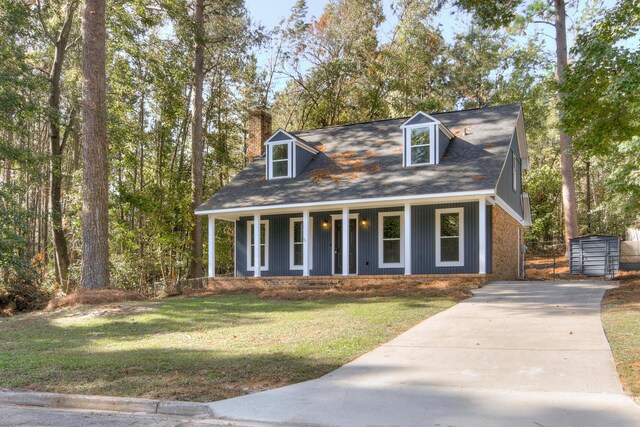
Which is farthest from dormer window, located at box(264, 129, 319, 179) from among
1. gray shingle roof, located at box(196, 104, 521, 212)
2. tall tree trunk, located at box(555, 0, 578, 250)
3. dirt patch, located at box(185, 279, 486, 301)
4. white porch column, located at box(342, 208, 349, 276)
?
tall tree trunk, located at box(555, 0, 578, 250)

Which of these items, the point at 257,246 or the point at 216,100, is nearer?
the point at 257,246

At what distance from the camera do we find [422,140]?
17141 millimetres

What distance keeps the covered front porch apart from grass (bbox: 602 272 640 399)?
416cm

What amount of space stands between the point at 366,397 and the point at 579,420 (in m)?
1.88

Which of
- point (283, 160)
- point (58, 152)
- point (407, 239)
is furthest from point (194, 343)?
point (58, 152)

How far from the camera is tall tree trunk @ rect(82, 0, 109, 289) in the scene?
14.4 meters

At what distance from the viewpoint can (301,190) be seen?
58.7 ft

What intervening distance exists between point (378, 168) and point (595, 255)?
8320mm

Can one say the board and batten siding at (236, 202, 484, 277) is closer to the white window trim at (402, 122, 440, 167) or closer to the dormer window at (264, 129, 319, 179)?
the white window trim at (402, 122, 440, 167)

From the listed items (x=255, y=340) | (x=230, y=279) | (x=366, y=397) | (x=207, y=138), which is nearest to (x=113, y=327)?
(x=255, y=340)

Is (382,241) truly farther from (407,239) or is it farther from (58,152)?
(58,152)

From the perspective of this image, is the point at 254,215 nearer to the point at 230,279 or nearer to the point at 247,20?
the point at 230,279

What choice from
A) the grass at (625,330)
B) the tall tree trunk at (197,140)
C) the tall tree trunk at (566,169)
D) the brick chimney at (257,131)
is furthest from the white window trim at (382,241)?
the tall tree trunk at (566,169)

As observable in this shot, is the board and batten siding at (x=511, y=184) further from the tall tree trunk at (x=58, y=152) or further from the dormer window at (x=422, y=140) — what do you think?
the tall tree trunk at (x=58, y=152)
